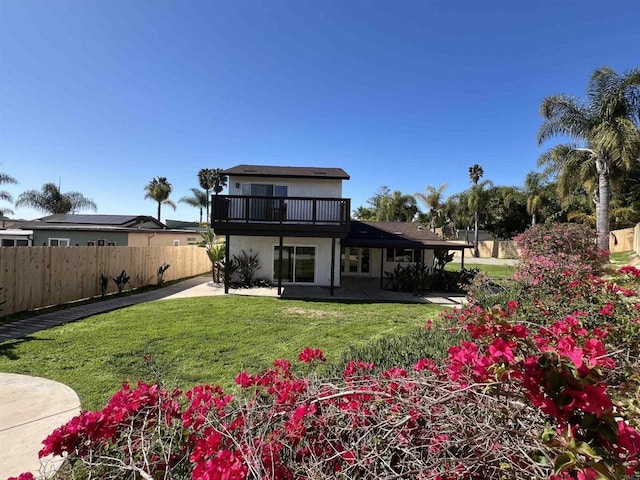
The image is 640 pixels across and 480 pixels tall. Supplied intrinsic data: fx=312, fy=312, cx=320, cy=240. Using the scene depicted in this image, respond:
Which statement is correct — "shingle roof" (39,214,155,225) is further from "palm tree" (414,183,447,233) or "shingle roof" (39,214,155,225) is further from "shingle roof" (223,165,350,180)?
"palm tree" (414,183,447,233)

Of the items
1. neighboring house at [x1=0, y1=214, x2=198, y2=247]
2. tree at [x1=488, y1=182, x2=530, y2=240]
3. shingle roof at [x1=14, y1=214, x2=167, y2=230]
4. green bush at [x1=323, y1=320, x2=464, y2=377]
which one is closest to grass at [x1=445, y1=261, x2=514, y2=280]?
green bush at [x1=323, y1=320, x2=464, y2=377]

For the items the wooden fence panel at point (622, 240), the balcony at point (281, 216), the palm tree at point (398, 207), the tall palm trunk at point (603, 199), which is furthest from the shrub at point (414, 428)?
the palm tree at point (398, 207)

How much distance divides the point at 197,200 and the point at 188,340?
165 feet

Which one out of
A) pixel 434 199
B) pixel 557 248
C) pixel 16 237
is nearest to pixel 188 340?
pixel 557 248

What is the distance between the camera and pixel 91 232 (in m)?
18.5

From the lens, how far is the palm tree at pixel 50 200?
3988cm

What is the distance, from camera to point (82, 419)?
183 centimetres

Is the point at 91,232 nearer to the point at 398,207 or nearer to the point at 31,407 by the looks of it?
the point at 31,407

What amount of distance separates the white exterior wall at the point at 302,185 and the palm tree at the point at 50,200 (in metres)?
38.9

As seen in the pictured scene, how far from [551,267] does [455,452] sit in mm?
7071

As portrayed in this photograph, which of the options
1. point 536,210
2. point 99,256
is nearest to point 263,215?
point 99,256

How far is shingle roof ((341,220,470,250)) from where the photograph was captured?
1529 centimetres

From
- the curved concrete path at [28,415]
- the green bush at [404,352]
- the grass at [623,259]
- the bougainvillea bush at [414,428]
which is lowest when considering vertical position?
the curved concrete path at [28,415]

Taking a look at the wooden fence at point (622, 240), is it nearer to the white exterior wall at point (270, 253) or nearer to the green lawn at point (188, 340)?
the white exterior wall at point (270, 253)
